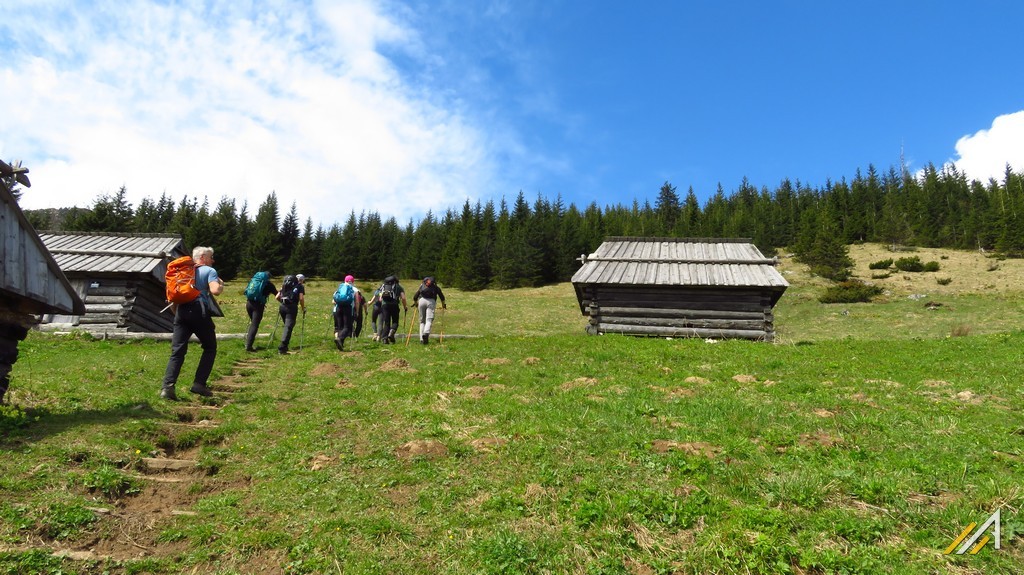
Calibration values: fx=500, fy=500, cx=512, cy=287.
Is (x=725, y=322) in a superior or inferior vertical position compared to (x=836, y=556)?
superior

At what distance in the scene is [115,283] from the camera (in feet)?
63.1

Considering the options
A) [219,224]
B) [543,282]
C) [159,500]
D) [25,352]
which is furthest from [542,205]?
[159,500]

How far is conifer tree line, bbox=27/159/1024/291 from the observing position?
73.8 meters

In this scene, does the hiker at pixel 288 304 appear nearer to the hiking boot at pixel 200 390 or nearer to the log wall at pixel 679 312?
the hiking boot at pixel 200 390

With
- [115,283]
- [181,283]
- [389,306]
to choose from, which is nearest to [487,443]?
[181,283]

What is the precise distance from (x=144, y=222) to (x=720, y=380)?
330 ft

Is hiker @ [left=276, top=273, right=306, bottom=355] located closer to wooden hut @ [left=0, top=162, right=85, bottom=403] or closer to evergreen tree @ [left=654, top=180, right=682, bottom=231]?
wooden hut @ [left=0, top=162, right=85, bottom=403]

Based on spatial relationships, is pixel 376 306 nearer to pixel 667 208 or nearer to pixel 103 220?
pixel 103 220

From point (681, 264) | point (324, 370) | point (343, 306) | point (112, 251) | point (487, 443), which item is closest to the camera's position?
point (487, 443)

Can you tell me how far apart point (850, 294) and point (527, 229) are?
5065 centimetres

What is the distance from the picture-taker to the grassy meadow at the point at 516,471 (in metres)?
3.97

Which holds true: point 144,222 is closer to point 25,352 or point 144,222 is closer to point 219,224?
point 219,224

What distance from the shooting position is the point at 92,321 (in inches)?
734

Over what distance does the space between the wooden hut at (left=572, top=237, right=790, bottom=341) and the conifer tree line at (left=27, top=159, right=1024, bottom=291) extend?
152 ft
